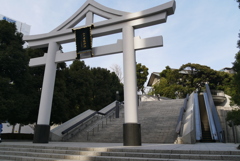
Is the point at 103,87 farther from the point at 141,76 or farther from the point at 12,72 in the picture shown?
the point at 12,72

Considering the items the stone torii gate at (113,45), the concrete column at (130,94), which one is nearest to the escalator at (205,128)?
the concrete column at (130,94)

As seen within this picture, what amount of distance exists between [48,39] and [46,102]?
4004 millimetres

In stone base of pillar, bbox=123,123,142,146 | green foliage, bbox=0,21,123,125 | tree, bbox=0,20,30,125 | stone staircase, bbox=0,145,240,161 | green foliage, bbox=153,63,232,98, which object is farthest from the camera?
green foliage, bbox=153,63,232,98

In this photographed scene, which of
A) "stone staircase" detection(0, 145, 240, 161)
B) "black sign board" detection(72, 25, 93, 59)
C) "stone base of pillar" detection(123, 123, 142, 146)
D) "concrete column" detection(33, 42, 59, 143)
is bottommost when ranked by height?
"stone staircase" detection(0, 145, 240, 161)

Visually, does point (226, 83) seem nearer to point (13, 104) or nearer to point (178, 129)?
point (178, 129)

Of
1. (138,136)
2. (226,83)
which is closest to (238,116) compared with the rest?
(138,136)

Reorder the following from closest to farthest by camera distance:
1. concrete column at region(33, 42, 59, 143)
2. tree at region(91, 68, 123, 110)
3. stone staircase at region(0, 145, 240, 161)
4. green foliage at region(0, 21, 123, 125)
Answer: stone staircase at region(0, 145, 240, 161)
concrete column at region(33, 42, 59, 143)
green foliage at region(0, 21, 123, 125)
tree at region(91, 68, 123, 110)

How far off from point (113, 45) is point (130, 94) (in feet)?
9.37

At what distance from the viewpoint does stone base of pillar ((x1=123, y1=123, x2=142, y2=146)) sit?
26.0ft

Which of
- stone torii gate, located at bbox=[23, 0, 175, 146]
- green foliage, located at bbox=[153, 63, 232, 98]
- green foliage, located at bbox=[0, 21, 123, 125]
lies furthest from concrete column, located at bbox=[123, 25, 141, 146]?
green foliage, located at bbox=[153, 63, 232, 98]

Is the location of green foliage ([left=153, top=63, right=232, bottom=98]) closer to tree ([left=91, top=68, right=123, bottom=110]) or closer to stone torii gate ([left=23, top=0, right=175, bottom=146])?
tree ([left=91, top=68, right=123, bottom=110])

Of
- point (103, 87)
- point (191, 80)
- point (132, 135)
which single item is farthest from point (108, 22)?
point (191, 80)

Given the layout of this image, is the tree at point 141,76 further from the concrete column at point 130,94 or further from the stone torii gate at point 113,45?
the concrete column at point 130,94

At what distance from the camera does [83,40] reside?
10367 mm
